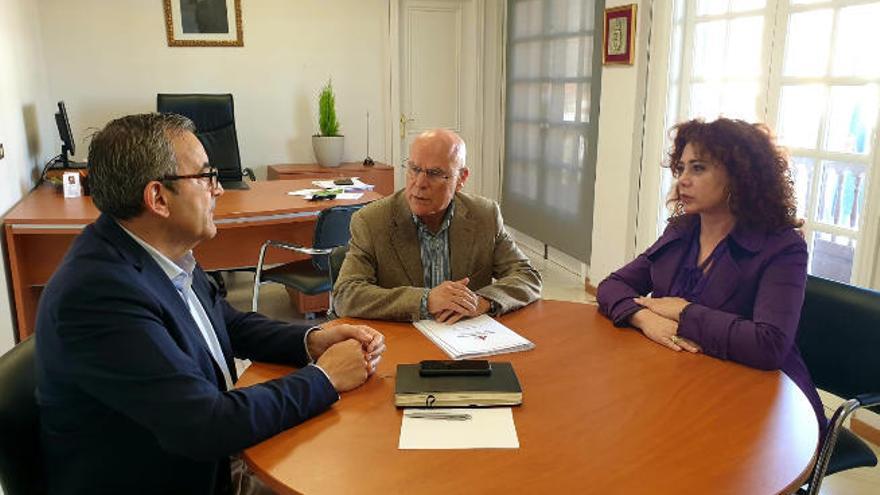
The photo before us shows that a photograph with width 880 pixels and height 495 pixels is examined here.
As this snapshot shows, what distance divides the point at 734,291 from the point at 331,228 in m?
1.94

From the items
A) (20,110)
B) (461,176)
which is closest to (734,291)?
(461,176)

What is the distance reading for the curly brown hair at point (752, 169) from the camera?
182cm

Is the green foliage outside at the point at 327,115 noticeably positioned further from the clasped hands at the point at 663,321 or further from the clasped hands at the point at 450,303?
the clasped hands at the point at 663,321

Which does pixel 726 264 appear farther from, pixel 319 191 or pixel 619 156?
pixel 319 191

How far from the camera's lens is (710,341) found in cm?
160

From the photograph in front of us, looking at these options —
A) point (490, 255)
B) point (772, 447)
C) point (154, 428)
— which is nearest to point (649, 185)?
point (490, 255)

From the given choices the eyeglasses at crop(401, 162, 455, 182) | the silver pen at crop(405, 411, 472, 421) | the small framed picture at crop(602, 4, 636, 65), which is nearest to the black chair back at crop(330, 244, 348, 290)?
the eyeglasses at crop(401, 162, 455, 182)

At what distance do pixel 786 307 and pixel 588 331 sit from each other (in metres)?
0.48

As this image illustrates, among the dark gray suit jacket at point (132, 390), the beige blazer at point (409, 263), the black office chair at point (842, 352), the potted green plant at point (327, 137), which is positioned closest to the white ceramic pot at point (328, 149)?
the potted green plant at point (327, 137)

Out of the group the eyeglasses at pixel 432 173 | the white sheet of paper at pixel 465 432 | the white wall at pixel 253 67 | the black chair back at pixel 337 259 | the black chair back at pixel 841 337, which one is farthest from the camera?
the white wall at pixel 253 67

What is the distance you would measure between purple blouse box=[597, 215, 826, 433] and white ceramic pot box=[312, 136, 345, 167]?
3.76 m

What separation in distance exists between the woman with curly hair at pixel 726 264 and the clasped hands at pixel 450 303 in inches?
15.7

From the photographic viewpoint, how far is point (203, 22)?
522 cm

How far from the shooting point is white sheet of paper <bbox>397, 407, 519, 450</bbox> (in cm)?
119
